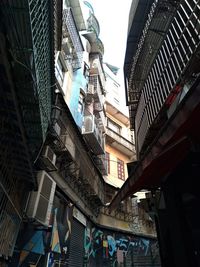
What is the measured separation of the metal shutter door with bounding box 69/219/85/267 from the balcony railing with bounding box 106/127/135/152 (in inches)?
422

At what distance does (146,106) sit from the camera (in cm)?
621

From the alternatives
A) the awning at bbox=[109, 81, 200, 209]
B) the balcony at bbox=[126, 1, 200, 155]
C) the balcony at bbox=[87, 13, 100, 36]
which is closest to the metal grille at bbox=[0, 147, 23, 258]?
the awning at bbox=[109, 81, 200, 209]

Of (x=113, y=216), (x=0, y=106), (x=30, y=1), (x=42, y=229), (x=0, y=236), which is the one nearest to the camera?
(x=30, y=1)

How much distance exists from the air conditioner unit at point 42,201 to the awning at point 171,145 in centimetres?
289

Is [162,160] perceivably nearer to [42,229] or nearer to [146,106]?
[146,106]

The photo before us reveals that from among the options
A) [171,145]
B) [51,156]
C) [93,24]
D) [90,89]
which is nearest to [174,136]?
[171,145]

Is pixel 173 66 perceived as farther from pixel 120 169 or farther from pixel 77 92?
pixel 120 169

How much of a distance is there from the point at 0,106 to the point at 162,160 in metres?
3.04

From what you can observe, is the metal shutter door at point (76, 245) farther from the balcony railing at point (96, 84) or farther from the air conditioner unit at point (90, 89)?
the balcony railing at point (96, 84)

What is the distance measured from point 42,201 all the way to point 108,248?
9427mm

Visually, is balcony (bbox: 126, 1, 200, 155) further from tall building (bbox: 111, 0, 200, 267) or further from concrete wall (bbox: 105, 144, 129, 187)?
concrete wall (bbox: 105, 144, 129, 187)

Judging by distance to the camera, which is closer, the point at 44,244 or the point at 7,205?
the point at 7,205

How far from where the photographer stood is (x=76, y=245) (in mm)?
10680

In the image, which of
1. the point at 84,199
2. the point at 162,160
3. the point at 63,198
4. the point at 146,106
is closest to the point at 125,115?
the point at 84,199
